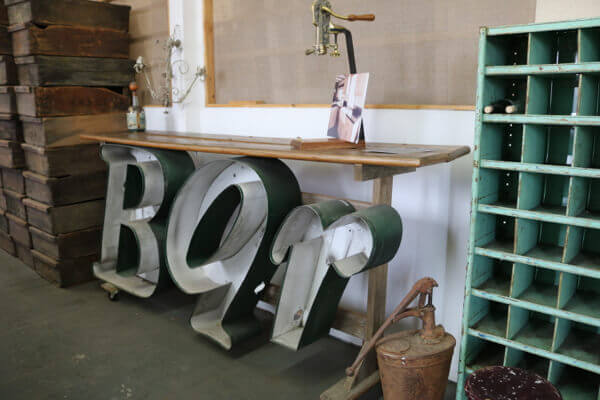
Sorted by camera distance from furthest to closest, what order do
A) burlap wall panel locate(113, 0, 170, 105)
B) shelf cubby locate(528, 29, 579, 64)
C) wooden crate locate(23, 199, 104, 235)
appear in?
burlap wall panel locate(113, 0, 170, 105), wooden crate locate(23, 199, 104, 235), shelf cubby locate(528, 29, 579, 64)

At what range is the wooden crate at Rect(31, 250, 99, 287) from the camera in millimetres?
3451

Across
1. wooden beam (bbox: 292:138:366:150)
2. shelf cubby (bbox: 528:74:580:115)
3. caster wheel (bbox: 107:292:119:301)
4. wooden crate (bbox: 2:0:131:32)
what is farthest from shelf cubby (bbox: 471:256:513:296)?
wooden crate (bbox: 2:0:131:32)

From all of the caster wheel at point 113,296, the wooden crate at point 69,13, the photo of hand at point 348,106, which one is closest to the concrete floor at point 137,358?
the caster wheel at point 113,296

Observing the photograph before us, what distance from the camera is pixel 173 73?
3.39 metres

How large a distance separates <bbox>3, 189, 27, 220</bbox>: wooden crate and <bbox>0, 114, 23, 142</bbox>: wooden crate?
0.44 m

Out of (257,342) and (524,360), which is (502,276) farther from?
(257,342)

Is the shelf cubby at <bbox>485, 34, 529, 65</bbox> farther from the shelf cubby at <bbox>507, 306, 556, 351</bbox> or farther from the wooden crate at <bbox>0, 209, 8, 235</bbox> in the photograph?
the wooden crate at <bbox>0, 209, 8, 235</bbox>

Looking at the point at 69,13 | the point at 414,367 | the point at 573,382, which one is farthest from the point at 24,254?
the point at 573,382

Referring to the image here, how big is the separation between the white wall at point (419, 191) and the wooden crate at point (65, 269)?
67.7 inches

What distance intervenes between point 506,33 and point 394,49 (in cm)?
81

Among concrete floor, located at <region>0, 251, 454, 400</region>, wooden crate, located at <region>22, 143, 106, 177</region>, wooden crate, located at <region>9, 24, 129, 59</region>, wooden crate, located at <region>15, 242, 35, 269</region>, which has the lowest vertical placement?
concrete floor, located at <region>0, 251, 454, 400</region>

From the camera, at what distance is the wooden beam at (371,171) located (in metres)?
1.78

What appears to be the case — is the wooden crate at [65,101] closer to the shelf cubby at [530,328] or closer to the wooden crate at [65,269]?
the wooden crate at [65,269]

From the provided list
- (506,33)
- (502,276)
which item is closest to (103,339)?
(502,276)
